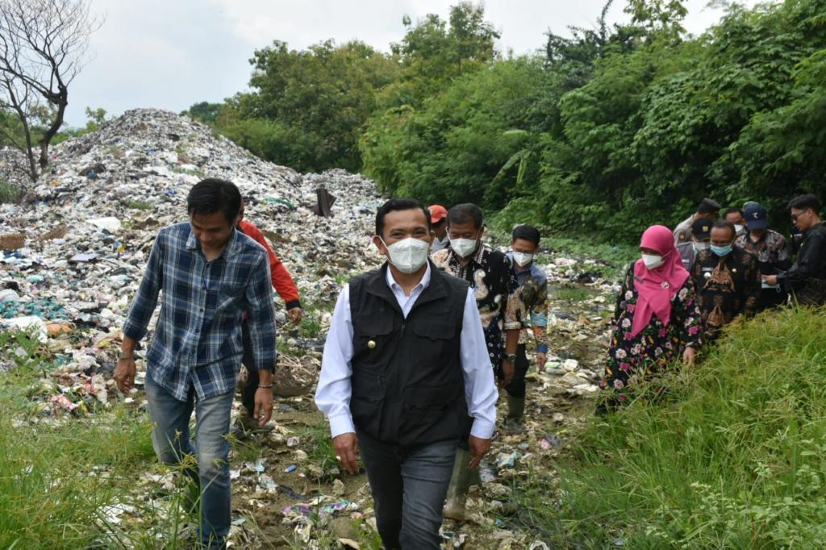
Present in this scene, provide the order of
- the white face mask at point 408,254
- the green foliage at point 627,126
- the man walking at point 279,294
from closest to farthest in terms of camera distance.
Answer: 1. the white face mask at point 408,254
2. the man walking at point 279,294
3. the green foliage at point 627,126

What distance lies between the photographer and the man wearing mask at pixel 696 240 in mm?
5355

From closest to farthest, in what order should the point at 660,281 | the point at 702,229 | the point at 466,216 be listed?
the point at 466,216 < the point at 660,281 < the point at 702,229

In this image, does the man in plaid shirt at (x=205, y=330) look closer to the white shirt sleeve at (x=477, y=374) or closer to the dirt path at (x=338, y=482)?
the dirt path at (x=338, y=482)

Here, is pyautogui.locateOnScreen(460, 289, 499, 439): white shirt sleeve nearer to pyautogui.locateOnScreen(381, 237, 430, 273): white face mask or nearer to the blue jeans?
pyautogui.locateOnScreen(381, 237, 430, 273): white face mask

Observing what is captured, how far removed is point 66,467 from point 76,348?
3755mm

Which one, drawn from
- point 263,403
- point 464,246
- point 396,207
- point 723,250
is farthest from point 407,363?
point 723,250

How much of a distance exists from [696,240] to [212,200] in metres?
4.44

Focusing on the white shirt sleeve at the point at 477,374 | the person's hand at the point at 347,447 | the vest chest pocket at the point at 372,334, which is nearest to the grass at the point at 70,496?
the person's hand at the point at 347,447

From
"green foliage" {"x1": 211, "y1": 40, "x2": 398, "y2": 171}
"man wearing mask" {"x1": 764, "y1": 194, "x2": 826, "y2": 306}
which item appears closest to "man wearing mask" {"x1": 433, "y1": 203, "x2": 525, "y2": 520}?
"man wearing mask" {"x1": 764, "y1": 194, "x2": 826, "y2": 306}

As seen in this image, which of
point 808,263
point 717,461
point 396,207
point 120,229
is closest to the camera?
point 396,207

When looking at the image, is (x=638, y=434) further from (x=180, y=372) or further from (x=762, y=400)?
(x=180, y=372)

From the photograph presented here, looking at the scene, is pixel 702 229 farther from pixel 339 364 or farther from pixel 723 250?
pixel 339 364

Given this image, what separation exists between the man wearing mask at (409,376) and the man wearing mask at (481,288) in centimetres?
91

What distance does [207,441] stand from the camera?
2.42m
